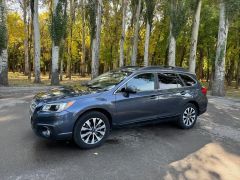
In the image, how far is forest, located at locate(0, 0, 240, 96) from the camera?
15.6 m

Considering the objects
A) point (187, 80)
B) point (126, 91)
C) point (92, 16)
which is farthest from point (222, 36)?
point (126, 91)

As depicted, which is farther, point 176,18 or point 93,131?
point 176,18

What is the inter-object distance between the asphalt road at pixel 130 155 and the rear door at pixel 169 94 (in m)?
0.62

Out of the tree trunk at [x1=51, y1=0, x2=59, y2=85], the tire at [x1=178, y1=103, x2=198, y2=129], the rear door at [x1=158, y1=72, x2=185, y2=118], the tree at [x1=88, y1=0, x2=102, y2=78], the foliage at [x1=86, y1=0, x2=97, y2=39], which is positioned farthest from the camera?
the foliage at [x1=86, y1=0, x2=97, y2=39]

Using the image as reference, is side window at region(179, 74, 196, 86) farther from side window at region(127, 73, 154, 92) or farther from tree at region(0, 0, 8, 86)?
tree at region(0, 0, 8, 86)

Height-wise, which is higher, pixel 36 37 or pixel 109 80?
pixel 36 37

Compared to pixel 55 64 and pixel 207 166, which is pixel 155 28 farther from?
pixel 207 166

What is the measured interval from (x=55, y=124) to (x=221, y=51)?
493 inches

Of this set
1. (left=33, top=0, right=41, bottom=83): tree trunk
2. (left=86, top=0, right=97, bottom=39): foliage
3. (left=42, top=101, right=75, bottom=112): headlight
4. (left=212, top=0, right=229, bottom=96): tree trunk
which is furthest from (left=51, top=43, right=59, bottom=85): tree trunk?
(left=42, top=101, right=75, bottom=112): headlight

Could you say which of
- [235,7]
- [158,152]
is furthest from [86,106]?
[235,7]

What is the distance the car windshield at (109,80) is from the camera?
20.0 ft

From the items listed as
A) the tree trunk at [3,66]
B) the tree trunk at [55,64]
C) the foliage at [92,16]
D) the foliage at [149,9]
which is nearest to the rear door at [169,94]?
the tree trunk at [3,66]

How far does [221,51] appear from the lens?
592 inches

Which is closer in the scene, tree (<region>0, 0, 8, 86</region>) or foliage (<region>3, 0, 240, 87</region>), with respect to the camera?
tree (<region>0, 0, 8, 86</region>)
